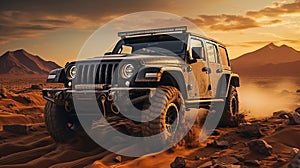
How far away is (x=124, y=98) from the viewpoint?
16.0ft

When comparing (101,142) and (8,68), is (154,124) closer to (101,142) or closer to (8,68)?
(101,142)

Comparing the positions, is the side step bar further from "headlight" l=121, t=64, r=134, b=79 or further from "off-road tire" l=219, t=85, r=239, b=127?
"headlight" l=121, t=64, r=134, b=79

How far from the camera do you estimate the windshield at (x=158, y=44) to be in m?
6.38

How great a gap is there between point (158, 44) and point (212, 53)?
5.76 ft

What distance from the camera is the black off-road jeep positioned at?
4.91m

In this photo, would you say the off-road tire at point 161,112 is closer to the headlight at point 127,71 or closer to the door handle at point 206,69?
the headlight at point 127,71

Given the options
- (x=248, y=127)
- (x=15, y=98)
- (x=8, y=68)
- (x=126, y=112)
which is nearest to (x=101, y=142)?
(x=126, y=112)

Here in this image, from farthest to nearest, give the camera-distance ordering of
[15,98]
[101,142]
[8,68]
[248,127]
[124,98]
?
[8,68]
[15,98]
[248,127]
[101,142]
[124,98]

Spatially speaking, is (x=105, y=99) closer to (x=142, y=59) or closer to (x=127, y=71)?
(x=127, y=71)

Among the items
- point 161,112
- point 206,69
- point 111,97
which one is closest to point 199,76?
point 206,69

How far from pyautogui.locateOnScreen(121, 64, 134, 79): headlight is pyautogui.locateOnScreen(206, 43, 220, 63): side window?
281 centimetres

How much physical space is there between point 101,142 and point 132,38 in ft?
7.97

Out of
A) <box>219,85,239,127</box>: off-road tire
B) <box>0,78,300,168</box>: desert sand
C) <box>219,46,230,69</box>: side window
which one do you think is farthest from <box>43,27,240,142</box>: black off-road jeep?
<box>219,46,230,69</box>: side window

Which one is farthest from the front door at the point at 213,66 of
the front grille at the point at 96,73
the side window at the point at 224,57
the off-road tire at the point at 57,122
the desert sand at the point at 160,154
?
the off-road tire at the point at 57,122
